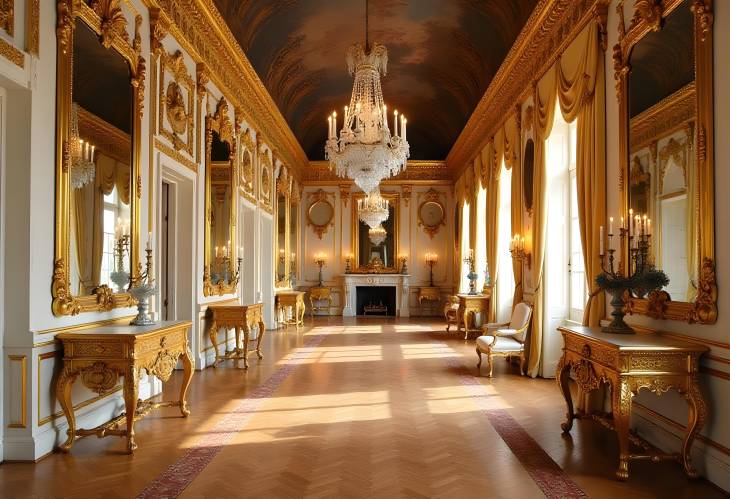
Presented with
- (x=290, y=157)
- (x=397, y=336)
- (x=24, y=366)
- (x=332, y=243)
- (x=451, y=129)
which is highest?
(x=451, y=129)

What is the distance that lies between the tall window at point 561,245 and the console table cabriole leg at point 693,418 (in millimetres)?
3624

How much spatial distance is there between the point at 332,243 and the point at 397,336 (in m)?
6.45

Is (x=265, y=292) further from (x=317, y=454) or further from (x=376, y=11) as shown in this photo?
(x=317, y=454)

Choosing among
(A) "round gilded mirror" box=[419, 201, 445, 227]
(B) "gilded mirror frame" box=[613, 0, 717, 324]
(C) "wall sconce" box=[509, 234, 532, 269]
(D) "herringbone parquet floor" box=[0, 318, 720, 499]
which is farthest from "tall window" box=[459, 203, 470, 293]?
(B) "gilded mirror frame" box=[613, 0, 717, 324]

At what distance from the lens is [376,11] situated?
10102 millimetres

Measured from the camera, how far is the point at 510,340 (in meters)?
7.55

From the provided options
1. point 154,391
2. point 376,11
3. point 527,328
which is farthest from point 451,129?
point 154,391

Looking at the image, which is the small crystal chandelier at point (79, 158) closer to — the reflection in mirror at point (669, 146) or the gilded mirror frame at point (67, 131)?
the gilded mirror frame at point (67, 131)

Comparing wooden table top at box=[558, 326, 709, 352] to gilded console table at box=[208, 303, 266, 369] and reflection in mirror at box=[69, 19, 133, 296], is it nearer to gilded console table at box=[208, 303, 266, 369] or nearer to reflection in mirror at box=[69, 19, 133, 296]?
reflection in mirror at box=[69, 19, 133, 296]

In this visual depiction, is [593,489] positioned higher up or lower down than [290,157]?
lower down

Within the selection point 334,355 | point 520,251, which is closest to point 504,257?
point 520,251

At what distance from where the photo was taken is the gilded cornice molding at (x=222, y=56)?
6961 mm

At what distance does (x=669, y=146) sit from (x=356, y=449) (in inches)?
137

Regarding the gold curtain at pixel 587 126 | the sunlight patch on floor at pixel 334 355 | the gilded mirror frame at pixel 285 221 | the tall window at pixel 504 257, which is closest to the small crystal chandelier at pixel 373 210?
the gilded mirror frame at pixel 285 221
